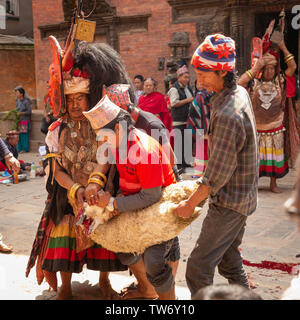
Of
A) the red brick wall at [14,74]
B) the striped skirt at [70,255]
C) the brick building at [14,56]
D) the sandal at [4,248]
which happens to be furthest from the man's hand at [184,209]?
the red brick wall at [14,74]

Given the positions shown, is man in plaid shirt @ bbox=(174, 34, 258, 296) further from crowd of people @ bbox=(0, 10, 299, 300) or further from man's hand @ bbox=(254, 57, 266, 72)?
man's hand @ bbox=(254, 57, 266, 72)

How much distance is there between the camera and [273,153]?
6812 millimetres

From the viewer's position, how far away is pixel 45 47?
14.3 metres

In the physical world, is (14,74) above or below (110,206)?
above

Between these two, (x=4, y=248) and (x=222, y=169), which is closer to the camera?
(x=222, y=169)

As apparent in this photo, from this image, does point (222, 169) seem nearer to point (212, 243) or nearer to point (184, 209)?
point (184, 209)

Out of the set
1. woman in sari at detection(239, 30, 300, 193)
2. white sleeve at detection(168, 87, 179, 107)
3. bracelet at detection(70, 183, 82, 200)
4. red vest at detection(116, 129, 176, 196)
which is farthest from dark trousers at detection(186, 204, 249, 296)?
white sleeve at detection(168, 87, 179, 107)

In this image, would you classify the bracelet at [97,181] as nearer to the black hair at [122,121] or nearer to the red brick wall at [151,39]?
the black hair at [122,121]

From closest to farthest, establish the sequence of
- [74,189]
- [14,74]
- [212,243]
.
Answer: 1. [212,243]
2. [74,189]
3. [14,74]

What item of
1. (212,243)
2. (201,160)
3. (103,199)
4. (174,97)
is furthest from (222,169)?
(174,97)

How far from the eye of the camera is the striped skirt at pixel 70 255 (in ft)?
11.1

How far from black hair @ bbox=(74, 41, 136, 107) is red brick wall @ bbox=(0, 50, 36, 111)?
15961 mm

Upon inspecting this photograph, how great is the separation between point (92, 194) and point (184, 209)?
0.68 m

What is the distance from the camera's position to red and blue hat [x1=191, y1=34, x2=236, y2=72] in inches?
104
